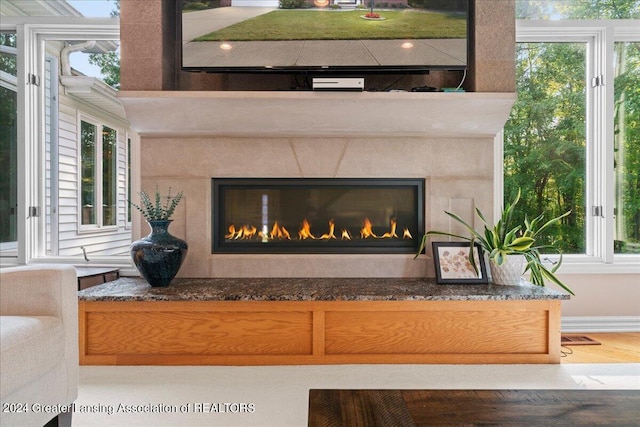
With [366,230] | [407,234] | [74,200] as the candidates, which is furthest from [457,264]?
[74,200]

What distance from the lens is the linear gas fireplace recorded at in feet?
9.52

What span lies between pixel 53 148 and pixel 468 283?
3.07m

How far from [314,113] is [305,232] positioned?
0.81 meters

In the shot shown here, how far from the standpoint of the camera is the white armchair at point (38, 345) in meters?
1.26

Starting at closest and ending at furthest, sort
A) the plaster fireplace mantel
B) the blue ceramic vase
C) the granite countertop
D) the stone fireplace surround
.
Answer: the granite countertop, the blue ceramic vase, the plaster fireplace mantel, the stone fireplace surround

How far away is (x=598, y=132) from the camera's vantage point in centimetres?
312

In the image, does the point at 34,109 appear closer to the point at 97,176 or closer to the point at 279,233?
the point at 97,176

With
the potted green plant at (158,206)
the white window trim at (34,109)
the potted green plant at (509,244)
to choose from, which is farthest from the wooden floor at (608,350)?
the white window trim at (34,109)

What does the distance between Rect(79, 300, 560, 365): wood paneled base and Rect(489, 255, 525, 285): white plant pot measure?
237 millimetres

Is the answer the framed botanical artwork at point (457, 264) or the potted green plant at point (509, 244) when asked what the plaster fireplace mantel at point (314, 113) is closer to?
the potted green plant at point (509, 244)

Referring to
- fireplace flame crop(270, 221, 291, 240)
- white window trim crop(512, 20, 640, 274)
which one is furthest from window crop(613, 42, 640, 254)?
fireplace flame crop(270, 221, 291, 240)

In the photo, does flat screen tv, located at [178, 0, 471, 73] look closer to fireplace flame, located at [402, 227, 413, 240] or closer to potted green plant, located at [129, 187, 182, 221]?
potted green plant, located at [129, 187, 182, 221]

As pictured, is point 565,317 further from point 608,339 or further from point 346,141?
point 346,141

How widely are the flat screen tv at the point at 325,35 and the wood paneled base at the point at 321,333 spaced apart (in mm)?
1450
